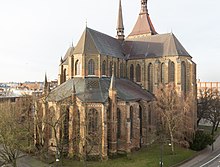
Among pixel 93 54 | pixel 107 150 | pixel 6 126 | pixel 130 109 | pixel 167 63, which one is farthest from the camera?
pixel 167 63

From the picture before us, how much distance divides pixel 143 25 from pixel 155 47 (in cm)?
1651

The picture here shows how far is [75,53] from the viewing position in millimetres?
40594

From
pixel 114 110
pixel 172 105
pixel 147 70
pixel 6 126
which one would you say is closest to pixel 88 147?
pixel 114 110

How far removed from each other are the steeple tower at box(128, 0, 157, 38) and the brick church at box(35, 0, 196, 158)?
6.72 meters

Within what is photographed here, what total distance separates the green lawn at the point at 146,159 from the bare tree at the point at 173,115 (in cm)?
177

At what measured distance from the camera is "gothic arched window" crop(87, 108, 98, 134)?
33344 mm

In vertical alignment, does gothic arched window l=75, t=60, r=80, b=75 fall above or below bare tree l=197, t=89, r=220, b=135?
above

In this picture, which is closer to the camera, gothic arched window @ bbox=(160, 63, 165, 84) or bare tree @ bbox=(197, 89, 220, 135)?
gothic arched window @ bbox=(160, 63, 165, 84)

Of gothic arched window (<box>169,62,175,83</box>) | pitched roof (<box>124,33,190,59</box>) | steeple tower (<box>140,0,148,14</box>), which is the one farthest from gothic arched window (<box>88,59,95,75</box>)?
steeple tower (<box>140,0,148,14</box>)

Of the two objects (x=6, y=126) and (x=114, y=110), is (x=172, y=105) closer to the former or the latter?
(x=114, y=110)

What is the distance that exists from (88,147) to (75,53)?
16479 millimetres

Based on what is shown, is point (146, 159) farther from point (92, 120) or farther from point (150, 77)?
point (150, 77)

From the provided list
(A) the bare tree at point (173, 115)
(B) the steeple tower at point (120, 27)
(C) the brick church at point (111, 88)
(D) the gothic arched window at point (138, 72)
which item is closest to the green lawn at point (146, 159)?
(C) the brick church at point (111, 88)

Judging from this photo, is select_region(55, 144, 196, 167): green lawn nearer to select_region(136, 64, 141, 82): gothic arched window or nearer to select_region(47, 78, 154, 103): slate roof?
select_region(47, 78, 154, 103): slate roof
